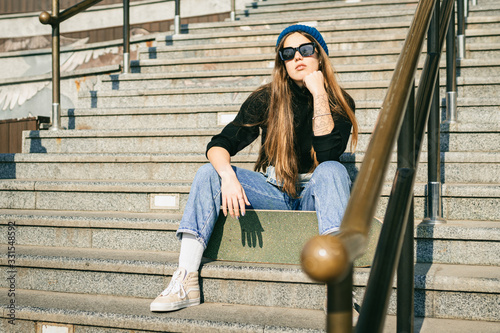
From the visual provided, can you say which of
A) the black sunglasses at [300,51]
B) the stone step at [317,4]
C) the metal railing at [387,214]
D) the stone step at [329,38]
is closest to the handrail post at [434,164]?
the metal railing at [387,214]

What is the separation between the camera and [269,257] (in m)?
2.01

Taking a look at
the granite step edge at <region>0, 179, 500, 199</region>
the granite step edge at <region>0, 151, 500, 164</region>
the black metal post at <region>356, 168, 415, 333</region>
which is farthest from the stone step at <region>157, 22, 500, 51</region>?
the black metal post at <region>356, 168, 415, 333</region>

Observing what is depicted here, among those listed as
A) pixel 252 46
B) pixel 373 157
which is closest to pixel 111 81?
pixel 252 46

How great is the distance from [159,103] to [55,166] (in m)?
1.01

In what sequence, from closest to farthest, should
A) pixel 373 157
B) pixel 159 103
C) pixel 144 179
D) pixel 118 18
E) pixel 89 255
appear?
pixel 373 157, pixel 89 255, pixel 144 179, pixel 159 103, pixel 118 18

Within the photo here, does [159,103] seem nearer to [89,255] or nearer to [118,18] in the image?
[89,255]

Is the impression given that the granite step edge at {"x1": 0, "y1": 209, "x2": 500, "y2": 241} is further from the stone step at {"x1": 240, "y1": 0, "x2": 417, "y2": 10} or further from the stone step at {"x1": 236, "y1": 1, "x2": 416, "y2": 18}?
the stone step at {"x1": 240, "y1": 0, "x2": 417, "y2": 10}

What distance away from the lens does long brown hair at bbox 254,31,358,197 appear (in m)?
2.07

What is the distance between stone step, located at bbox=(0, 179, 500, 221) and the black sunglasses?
0.73 m

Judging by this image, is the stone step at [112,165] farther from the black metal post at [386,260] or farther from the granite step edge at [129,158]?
the black metal post at [386,260]

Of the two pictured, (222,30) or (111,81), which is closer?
(111,81)

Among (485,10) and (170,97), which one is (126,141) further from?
(485,10)

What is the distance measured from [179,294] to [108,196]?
105 centimetres

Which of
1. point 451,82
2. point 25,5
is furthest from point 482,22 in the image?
point 25,5
